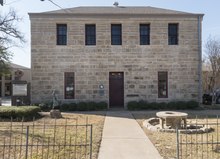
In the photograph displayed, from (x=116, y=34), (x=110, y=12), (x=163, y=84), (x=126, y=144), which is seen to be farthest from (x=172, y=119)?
(x=110, y=12)

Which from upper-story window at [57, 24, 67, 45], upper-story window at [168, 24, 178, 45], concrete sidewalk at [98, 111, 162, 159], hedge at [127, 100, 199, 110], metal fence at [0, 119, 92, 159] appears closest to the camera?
metal fence at [0, 119, 92, 159]

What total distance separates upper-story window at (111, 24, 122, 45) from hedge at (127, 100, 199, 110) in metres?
4.47

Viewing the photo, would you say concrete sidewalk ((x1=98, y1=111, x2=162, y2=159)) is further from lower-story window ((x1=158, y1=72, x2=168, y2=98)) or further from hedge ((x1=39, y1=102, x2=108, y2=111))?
lower-story window ((x1=158, y1=72, x2=168, y2=98))

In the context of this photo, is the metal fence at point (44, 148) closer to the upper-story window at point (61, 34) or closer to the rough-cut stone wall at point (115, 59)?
the rough-cut stone wall at point (115, 59)

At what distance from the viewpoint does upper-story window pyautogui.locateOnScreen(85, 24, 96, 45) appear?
23719 millimetres

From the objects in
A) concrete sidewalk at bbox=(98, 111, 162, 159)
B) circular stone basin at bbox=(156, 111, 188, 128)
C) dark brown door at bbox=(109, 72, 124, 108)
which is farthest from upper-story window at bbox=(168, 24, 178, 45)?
concrete sidewalk at bbox=(98, 111, 162, 159)

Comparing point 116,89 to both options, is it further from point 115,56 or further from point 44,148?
point 44,148

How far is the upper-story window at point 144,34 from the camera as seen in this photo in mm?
23906

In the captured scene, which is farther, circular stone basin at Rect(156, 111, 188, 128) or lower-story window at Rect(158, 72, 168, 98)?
lower-story window at Rect(158, 72, 168, 98)

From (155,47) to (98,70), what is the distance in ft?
14.4

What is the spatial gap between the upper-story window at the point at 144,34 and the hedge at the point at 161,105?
434cm

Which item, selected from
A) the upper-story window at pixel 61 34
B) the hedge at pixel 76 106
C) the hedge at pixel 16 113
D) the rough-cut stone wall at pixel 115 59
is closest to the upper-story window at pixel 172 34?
the rough-cut stone wall at pixel 115 59

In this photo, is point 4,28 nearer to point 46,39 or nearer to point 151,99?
point 46,39

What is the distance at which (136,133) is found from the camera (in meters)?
12.4
